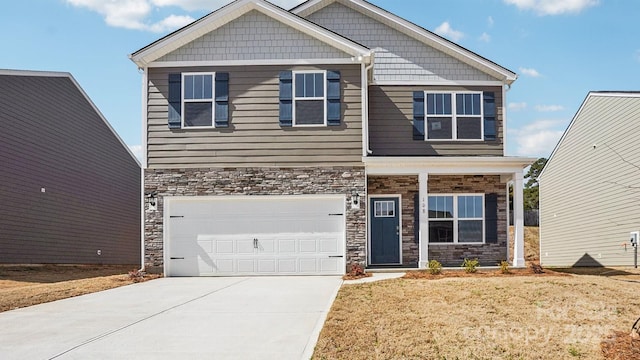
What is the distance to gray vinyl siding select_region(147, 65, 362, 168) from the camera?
1745 centimetres

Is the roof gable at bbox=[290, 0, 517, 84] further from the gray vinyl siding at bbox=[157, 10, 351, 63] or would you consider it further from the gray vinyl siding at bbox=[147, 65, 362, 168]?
the gray vinyl siding at bbox=[147, 65, 362, 168]

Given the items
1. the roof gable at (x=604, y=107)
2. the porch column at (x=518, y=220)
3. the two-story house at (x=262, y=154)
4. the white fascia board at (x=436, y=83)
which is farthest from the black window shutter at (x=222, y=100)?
the roof gable at (x=604, y=107)

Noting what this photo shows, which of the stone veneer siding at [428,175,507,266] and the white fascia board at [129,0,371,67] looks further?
the stone veneer siding at [428,175,507,266]

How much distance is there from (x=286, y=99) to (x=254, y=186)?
2.45 meters

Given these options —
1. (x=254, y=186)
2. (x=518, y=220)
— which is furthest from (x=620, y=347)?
(x=254, y=186)

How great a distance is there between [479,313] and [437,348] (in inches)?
88.3

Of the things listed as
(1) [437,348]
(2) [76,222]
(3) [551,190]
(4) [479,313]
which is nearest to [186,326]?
(1) [437,348]

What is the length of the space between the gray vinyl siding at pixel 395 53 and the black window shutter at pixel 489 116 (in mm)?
562

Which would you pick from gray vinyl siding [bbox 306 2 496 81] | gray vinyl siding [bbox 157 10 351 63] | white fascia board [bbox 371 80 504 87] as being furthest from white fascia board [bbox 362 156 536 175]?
gray vinyl siding [bbox 157 10 351 63]

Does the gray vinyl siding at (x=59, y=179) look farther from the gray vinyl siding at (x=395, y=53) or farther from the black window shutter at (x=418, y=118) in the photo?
the black window shutter at (x=418, y=118)

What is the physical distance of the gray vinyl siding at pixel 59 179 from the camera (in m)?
21.1

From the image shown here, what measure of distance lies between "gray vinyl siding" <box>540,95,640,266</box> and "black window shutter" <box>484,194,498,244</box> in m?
4.00

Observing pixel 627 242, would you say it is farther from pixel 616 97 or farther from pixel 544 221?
pixel 544 221

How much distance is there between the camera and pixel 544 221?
29172mm
